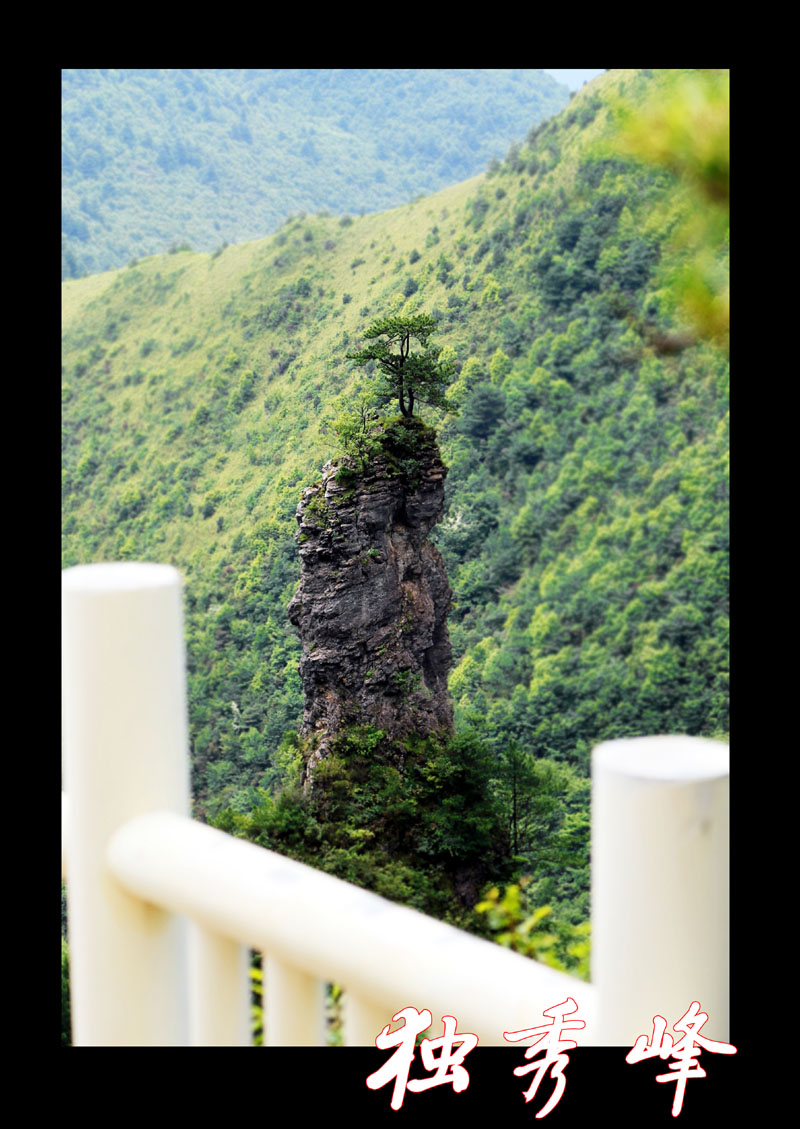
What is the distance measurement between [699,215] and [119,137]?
2995 centimetres

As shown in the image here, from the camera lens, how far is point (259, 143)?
28875 mm

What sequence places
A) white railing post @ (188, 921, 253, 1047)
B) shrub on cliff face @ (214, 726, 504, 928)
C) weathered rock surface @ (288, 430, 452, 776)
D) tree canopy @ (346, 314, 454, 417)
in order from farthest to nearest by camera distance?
tree canopy @ (346, 314, 454, 417) < shrub on cliff face @ (214, 726, 504, 928) < weathered rock surface @ (288, 430, 452, 776) < white railing post @ (188, 921, 253, 1047)

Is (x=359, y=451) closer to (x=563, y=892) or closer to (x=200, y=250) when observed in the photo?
(x=563, y=892)

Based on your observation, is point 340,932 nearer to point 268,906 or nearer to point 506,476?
point 268,906

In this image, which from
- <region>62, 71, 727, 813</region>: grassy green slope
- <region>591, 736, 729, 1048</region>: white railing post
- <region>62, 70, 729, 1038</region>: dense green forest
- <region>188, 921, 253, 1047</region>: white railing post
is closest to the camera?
<region>591, 736, 729, 1048</region>: white railing post

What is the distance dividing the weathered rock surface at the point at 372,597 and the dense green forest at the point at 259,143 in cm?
1654

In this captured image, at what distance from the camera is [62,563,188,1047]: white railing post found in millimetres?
615

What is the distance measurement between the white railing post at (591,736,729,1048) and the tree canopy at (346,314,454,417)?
1220cm

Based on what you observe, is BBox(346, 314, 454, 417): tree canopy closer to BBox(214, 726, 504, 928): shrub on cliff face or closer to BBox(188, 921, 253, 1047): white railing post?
BBox(214, 726, 504, 928): shrub on cliff face

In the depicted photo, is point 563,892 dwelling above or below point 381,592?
below

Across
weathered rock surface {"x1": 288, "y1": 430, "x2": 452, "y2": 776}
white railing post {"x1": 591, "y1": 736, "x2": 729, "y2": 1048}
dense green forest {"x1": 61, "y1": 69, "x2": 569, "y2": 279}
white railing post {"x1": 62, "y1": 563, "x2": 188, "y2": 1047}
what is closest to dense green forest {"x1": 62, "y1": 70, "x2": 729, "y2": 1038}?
weathered rock surface {"x1": 288, "y1": 430, "x2": 452, "y2": 776}

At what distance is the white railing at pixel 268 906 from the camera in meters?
0.45

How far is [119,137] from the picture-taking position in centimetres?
2909

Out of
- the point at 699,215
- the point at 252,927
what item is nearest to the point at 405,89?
the point at 699,215
